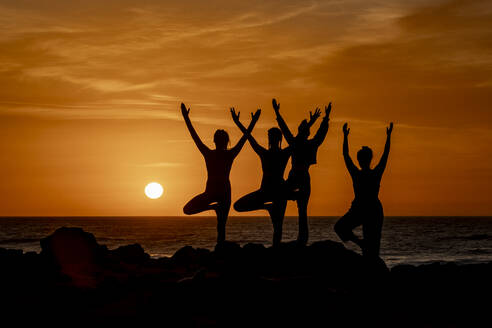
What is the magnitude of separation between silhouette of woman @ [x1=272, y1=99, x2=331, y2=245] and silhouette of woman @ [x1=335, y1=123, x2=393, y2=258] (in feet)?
3.15

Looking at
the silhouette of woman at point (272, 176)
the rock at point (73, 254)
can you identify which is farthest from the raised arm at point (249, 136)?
the rock at point (73, 254)

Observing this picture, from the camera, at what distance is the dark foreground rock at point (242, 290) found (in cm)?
868

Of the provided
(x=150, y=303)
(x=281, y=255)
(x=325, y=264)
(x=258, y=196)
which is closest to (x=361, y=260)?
(x=325, y=264)

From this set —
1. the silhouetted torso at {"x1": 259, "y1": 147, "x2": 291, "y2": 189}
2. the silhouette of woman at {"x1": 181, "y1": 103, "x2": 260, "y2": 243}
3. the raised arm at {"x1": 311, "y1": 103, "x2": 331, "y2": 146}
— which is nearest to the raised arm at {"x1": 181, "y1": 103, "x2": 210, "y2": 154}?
the silhouette of woman at {"x1": 181, "y1": 103, "x2": 260, "y2": 243}

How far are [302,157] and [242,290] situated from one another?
12.1 feet

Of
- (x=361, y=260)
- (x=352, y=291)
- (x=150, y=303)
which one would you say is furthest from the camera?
(x=361, y=260)

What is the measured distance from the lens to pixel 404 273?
1233cm

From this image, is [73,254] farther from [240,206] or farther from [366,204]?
[366,204]

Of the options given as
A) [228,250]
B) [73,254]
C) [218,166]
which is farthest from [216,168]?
[73,254]

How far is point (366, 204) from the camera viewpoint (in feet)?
36.9

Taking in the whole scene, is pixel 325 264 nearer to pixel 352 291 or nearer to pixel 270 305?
pixel 352 291

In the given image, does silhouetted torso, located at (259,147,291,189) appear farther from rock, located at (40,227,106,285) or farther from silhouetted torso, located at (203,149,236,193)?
rock, located at (40,227,106,285)

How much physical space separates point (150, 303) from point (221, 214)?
361 centimetres

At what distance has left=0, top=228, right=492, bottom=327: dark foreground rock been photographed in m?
8.68
